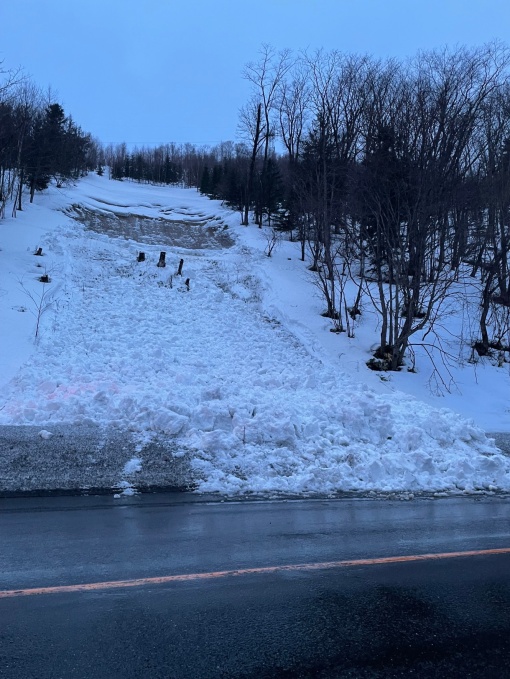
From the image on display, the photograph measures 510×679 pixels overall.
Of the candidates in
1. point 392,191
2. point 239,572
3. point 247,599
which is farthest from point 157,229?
point 247,599

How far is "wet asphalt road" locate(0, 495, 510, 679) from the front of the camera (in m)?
3.23

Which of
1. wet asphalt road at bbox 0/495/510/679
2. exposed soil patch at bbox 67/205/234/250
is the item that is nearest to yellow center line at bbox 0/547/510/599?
wet asphalt road at bbox 0/495/510/679

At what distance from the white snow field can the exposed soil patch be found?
5679mm

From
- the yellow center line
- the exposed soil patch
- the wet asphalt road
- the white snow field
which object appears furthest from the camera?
the exposed soil patch

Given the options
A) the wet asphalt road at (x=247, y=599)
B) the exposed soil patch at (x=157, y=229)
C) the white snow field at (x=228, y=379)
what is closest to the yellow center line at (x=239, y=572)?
the wet asphalt road at (x=247, y=599)

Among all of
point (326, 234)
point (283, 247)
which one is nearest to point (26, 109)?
point (283, 247)

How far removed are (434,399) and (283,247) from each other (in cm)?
2247

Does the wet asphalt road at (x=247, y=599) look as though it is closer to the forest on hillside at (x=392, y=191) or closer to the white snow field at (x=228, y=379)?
the white snow field at (x=228, y=379)

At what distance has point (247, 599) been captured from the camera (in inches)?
159

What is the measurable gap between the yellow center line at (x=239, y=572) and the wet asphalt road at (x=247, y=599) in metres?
0.06

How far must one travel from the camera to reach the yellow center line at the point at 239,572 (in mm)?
4059

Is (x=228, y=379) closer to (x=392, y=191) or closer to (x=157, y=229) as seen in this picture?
(x=392, y=191)

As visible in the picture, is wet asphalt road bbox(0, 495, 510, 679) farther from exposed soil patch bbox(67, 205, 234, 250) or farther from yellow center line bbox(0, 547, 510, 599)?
exposed soil patch bbox(67, 205, 234, 250)

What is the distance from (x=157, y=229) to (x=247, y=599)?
3957 cm
